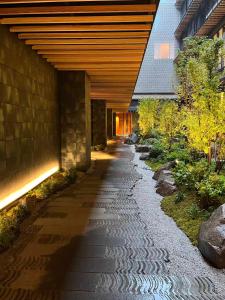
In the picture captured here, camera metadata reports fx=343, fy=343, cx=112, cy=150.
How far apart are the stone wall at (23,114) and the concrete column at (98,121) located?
999 cm

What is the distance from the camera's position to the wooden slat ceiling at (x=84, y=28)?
5141 mm

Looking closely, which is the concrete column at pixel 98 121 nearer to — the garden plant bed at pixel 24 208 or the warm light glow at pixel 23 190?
the warm light glow at pixel 23 190

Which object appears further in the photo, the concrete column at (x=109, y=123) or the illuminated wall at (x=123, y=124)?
the illuminated wall at (x=123, y=124)

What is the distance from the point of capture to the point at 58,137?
10766 mm

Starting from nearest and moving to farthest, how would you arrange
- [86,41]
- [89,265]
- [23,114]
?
[89,265]
[86,41]
[23,114]

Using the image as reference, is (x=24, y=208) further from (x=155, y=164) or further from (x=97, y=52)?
(x=155, y=164)

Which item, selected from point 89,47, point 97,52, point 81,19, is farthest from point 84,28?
point 97,52

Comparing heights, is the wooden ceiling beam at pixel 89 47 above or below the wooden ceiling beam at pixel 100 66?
above

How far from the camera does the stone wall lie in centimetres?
616

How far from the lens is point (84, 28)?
19.8 feet

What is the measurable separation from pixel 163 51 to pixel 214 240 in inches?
1306

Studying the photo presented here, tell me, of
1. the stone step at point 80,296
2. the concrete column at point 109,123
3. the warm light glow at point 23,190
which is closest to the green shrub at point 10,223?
the warm light glow at point 23,190

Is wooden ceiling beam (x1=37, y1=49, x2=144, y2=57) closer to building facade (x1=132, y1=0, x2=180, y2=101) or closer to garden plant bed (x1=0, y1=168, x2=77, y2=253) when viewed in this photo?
garden plant bed (x1=0, y1=168, x2=77, y2=253)

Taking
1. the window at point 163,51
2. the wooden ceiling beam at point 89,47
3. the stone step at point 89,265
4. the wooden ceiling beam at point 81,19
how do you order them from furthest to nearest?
the window at point 163,51
the wooden ceiling beam at point 89,47
the wooden ceiling beam at point 81,19
the stone step at point 89,265
